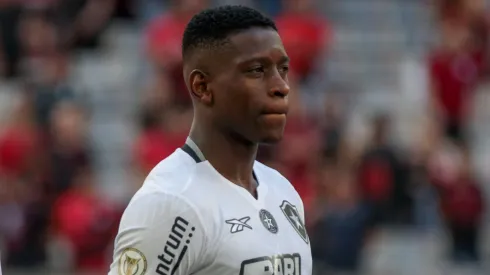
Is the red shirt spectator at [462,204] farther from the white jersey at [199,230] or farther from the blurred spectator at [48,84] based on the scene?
the white jersey at [199,230]

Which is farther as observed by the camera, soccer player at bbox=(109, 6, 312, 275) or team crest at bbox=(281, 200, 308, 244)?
team crest at bbox=(281, 200, 308, 244)

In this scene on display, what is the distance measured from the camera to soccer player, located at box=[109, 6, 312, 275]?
12.9 feet

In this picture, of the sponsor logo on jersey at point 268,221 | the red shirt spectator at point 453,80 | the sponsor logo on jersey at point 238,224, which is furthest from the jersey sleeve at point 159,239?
the red shirt spectator at point 453,80

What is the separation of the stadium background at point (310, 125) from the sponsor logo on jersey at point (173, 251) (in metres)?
6.65

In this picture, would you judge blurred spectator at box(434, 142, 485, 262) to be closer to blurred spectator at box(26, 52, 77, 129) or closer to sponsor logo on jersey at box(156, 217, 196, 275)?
blurred spectator at box(26, 52, 77, 129)

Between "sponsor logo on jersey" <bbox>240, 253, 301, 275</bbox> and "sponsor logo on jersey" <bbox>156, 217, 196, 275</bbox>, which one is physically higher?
"sponsor logo on jersey" <bbox>156, 217, 196, 275</bbox>

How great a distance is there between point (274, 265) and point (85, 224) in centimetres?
711

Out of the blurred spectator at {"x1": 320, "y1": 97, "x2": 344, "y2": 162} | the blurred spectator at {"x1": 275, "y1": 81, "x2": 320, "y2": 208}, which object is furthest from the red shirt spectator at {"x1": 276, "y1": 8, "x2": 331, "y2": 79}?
the blurred spectator at {"x1": 275, "y1": 81, "x2": 320, "y2": 208}

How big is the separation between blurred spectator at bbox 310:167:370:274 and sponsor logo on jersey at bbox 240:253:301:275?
6393 mm

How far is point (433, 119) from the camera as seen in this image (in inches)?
479

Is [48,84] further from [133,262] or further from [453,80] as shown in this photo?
[133,262]

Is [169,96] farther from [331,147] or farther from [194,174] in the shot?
[194,174]

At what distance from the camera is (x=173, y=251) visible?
392 centimetres

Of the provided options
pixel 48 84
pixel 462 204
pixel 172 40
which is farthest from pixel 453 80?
pixel 48 84
